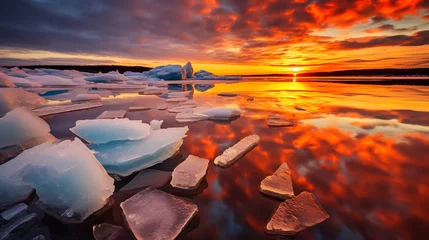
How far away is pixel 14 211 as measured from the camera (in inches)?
39.6

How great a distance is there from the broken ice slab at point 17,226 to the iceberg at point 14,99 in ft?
10.2

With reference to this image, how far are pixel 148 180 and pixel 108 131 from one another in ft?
2.28

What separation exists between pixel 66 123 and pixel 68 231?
96.0 inches

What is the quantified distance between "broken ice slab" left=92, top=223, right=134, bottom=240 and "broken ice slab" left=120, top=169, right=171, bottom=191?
0.33 metres

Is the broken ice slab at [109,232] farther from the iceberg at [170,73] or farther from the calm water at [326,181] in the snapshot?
the iceberg at [170,73]

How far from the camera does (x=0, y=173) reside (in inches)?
45.9

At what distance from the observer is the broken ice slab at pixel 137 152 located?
1438mm

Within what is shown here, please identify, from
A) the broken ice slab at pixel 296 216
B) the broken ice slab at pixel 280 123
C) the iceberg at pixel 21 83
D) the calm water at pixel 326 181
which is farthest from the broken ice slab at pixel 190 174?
the iceberg at pixel 21 83

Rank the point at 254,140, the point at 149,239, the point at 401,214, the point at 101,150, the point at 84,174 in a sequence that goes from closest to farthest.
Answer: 1. the point at 149,239
2. the point at 401,214
3. the point at 84,174
4. the point at 101,150
5. the point at 254,140

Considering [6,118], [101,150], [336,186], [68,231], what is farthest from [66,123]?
[336,186]

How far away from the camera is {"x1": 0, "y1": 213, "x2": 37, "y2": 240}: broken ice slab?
0.87 m

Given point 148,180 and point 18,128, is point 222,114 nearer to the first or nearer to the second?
point 148,180

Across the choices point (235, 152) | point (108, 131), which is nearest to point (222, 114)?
point (235, 152)

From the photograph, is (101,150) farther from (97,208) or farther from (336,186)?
(336,186)
